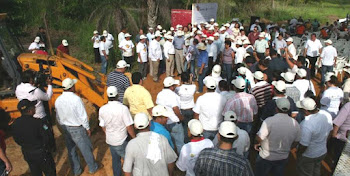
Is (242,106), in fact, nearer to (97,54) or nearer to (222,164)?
(222,164)

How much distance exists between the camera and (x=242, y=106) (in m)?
4.76

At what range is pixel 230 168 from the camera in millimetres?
2773

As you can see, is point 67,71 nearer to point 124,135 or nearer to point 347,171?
point 124,135

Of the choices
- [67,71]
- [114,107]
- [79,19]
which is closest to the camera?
[114,107]

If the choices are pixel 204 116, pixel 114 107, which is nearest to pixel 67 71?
pixel 114 107

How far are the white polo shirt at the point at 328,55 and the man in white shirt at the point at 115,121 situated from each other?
289 inches

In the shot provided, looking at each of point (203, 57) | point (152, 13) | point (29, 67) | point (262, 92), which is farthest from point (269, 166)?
point (152, 13)

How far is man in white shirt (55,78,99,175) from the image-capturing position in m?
4.59

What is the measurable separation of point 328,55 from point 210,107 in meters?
6.25

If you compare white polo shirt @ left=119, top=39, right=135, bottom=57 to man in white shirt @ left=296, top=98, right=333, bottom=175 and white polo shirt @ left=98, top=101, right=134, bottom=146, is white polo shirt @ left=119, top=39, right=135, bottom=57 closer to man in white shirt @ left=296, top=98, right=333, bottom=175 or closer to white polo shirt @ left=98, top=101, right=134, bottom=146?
white polo shirt @ left=98, top=101, right=134, bottom=146

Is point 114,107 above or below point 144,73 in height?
above

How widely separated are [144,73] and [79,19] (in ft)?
41.3

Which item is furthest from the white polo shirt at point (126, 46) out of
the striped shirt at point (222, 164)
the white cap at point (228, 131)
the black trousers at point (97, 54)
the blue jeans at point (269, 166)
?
the striped shirt at point (222, 164)

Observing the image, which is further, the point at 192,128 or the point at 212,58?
the point at 212,58
